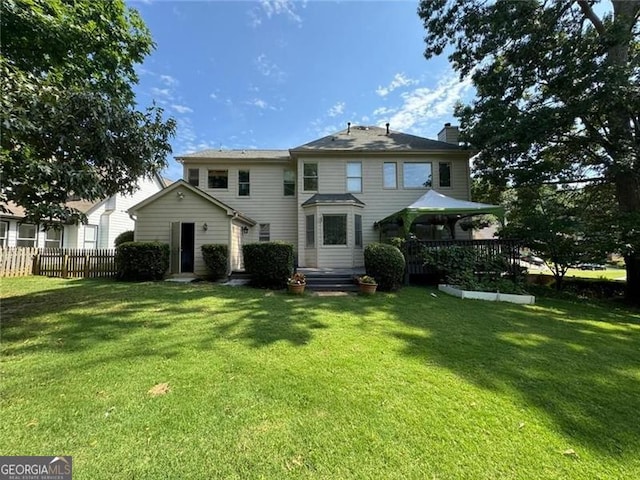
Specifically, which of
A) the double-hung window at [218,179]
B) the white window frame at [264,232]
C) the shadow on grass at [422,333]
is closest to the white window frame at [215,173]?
the double-hung window at [218,179]

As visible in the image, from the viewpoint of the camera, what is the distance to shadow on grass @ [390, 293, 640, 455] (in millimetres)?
2840

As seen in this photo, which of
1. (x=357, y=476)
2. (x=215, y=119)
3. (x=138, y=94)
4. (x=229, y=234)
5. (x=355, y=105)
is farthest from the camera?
(x=215, y=119)

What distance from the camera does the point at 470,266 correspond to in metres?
9.72

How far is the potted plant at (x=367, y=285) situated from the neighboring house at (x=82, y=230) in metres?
13.4

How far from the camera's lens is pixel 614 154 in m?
10.4

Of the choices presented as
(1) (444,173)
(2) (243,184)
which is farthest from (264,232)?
(1) (444,173)

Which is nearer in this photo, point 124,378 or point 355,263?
point 124,378

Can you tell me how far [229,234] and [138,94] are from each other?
5557mm

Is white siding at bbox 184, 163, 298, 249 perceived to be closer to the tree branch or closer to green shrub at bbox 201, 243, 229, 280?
green shrub at bbox 201, 243, 229, 280

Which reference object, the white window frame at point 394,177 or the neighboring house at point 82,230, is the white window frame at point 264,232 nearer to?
the white window frame at point 394,177

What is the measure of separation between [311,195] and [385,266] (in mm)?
6053

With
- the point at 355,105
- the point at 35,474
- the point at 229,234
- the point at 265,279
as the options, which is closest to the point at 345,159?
the point at 355,105

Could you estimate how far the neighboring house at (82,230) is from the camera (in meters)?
14.8

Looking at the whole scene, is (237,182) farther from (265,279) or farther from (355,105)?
(355,105)
